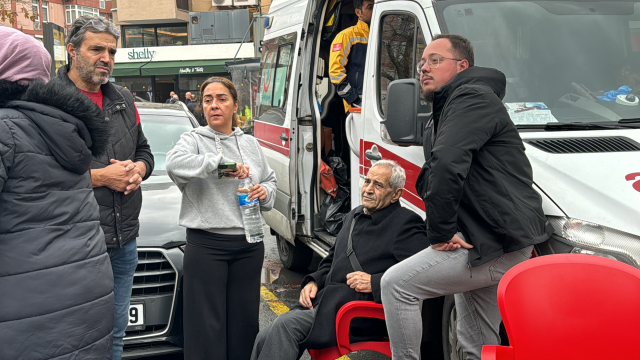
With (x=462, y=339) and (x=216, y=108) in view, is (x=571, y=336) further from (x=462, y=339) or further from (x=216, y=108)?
(x=216, y=108)

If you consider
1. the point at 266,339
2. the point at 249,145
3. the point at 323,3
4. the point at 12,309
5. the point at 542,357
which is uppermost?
the point at 323,3

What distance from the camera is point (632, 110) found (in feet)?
11.8

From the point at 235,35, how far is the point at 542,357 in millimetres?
33889

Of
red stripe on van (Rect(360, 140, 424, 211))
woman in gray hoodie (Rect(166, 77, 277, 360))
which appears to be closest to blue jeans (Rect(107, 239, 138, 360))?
woman in gray hoodie (Rect(166, 77, 277, 360))

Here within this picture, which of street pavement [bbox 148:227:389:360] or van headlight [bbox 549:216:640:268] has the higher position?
van headlight [bbox 549:216:640:268]

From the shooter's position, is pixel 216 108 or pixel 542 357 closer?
pixel 542 357

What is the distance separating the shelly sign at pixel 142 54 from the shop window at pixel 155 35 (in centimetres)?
235

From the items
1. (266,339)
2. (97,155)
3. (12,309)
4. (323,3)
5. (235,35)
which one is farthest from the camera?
(235,35)

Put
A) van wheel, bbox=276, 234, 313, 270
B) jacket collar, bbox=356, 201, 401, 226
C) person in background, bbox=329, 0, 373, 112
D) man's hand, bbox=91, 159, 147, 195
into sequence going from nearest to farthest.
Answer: man's hand, bbox=91, 159, 147, 195 < jacket collar, bbox=356, 201, 401, 226 < person in background, bbox=329, 0, 373, 112 < van wheel, bbox=276, 234, 313, 270

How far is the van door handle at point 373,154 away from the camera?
4.46 meters

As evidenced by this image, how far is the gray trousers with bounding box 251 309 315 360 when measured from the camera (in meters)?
3.43

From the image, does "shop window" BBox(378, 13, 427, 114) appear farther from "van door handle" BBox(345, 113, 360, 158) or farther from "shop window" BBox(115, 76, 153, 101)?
"shop window" BBox(115, 76, 153, 101)

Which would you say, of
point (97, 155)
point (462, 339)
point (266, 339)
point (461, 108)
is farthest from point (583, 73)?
point (97, 155)

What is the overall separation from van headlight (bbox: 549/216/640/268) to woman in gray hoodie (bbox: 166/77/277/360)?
1580mm
